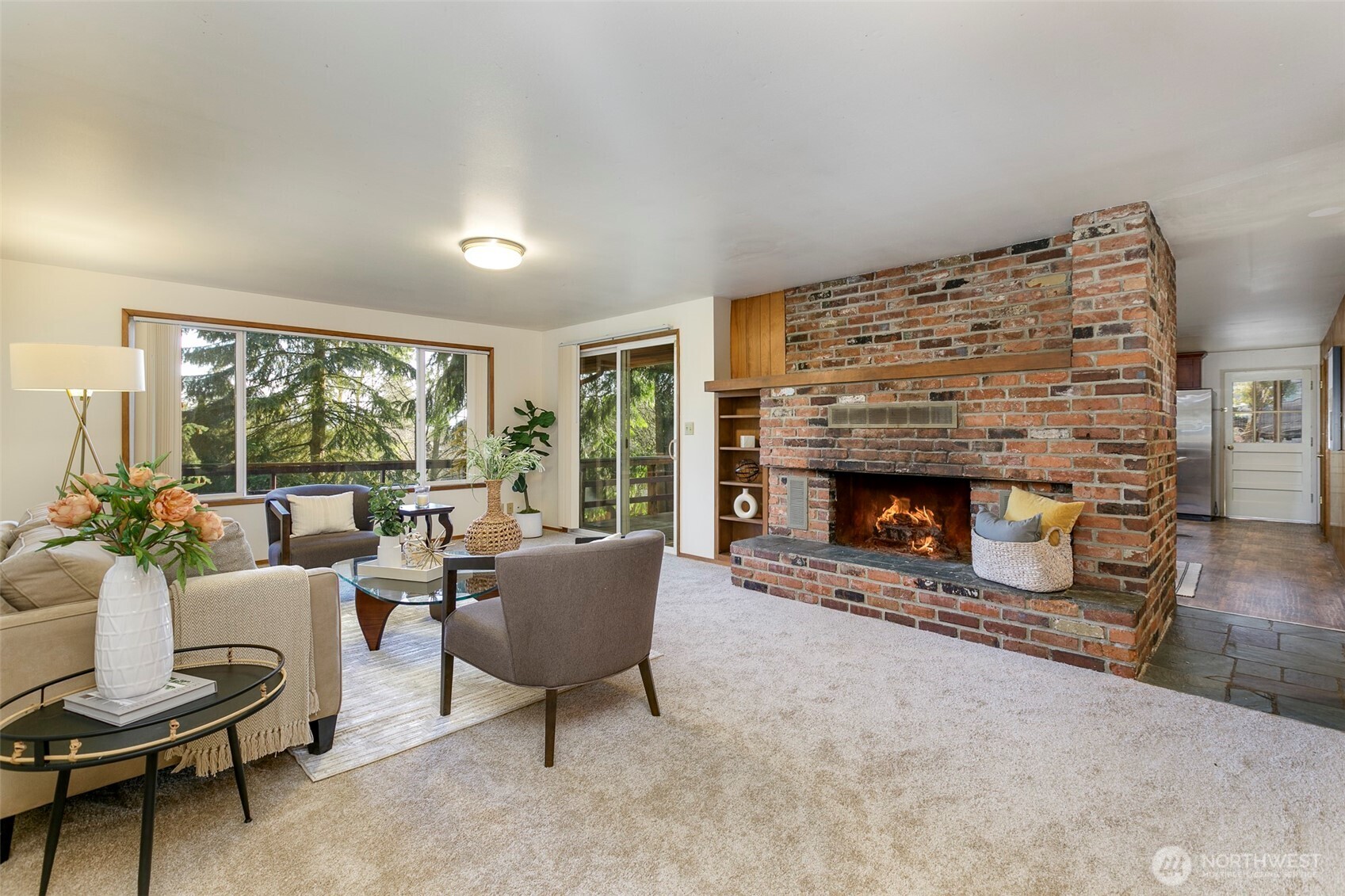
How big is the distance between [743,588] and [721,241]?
2.41m

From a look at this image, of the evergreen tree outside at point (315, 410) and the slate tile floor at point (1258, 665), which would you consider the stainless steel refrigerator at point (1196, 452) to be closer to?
the slate tile floor at point (1258, 665)

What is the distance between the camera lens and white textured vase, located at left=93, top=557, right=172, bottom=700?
5.17 ft

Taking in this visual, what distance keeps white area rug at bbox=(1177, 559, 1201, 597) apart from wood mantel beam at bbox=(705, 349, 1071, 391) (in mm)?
2179

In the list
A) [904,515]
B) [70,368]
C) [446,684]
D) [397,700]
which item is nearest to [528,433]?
[70,368]

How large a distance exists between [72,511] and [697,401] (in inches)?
Result: 172

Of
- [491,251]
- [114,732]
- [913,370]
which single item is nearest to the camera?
[114,732]

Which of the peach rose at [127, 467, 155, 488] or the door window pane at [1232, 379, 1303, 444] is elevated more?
the door window pane at [1232, 379, 1303, 444]

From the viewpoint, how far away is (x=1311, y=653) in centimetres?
317

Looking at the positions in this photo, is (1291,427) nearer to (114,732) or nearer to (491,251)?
(491,251)

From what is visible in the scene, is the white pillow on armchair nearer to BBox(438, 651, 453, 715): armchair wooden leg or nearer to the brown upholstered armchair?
the brown upholstered armchair

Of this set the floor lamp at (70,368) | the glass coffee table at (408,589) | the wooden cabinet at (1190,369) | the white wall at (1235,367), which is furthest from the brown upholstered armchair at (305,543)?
the white wall at (1235,367)

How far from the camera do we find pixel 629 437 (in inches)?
246

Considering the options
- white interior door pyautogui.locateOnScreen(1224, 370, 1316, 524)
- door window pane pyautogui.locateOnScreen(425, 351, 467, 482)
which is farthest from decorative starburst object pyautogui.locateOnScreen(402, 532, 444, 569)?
white interior door pyautogui.locateOnScreen(1224, 370, 1316, 524)

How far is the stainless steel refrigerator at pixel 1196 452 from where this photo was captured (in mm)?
8164
